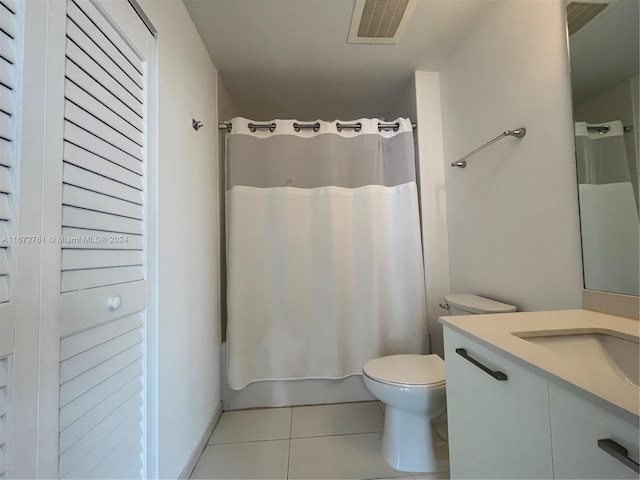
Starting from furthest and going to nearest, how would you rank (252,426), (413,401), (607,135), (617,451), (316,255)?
(316,255) < (252,426) < (413,401) < (607,135) < (617,451)

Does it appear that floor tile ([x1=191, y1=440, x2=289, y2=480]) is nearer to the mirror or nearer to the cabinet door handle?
the cabinet door handle

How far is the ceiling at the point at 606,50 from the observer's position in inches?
32.8

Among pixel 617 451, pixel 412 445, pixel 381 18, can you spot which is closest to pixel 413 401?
pixel 412 445

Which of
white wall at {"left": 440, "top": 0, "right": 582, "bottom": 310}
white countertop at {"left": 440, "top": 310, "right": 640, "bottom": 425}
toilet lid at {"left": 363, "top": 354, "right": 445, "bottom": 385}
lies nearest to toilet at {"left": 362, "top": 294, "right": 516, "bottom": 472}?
toilet lid at {"left": 363, "top": 354, "right": 445, "bottom": 385}

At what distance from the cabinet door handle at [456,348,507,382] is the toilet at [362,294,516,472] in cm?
47

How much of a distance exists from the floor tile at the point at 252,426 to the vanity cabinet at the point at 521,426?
1.02 m

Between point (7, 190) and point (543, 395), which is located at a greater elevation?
point (7, 190)

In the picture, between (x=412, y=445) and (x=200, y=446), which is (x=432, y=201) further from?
(x=200, y=446)

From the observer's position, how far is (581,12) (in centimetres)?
98

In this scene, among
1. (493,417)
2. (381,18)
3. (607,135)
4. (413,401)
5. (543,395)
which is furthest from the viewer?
(381,18)

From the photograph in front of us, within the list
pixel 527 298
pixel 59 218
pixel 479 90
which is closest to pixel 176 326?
pixel 59 218

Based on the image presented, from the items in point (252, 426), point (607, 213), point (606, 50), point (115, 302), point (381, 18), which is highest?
point (381, 18)

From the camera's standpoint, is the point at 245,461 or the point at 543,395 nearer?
the point at 543,395

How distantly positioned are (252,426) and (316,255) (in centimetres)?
110
